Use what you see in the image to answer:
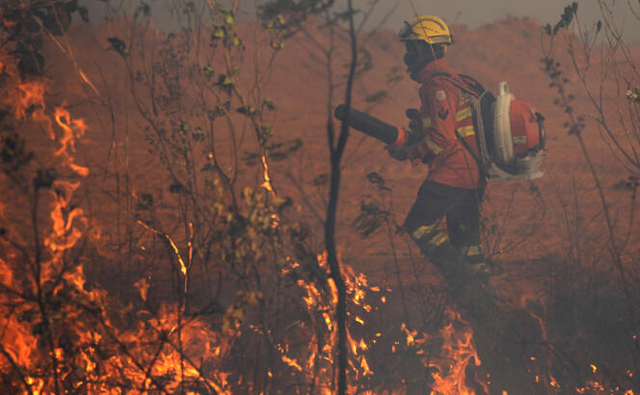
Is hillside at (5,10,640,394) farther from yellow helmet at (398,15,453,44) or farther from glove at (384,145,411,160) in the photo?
yellow helmet at (398,15,453,44)

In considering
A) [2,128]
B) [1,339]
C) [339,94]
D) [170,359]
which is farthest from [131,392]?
[339,94]

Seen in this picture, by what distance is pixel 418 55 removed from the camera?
4203mm

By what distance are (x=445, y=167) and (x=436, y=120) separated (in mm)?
406

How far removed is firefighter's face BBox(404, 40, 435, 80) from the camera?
165 inches

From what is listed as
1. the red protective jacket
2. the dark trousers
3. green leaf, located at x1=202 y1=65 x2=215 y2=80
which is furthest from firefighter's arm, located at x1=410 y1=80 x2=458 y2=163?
green leaf, located at x1=202 y1=65 x2=215 y2=80

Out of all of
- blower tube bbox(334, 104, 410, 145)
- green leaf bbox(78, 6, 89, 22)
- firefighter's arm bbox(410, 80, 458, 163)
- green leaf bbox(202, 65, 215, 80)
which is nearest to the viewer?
green leaf bbox(202, 65, 215, 80)

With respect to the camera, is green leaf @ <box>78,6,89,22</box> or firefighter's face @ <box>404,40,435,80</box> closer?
green leaf @ <box>78,6,89,22</box>

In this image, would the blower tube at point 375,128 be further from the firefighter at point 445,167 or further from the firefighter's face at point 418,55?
the firefighter's face at point 418,55

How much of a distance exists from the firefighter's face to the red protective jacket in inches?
2.6

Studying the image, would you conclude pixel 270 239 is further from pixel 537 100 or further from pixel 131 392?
pixel 537 100

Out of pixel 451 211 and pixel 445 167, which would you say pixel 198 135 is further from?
pixel 451 211

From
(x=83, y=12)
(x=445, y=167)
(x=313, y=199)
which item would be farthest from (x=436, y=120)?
(x=313, y=199)

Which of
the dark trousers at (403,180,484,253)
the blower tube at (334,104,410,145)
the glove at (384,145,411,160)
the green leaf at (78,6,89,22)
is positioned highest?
the green leaf at (78,6,89,22)

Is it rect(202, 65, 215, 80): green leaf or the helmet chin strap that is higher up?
the helmet chin strap
